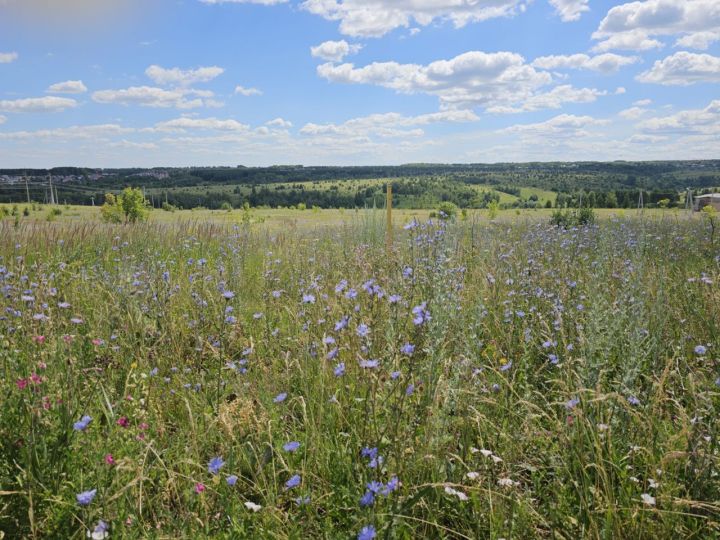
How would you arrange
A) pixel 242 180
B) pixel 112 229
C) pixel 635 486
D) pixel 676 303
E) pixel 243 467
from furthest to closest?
pixel 242 180 < pixel 112 229 < pixel 676 303 < pixel 243 467 < pixel 635 486

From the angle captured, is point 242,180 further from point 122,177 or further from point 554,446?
point 554,446

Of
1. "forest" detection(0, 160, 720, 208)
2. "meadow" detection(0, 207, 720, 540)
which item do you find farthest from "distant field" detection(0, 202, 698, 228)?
"forest" detection(0, 160, 720, 208)

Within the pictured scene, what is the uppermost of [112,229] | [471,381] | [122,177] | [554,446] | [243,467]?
[122,177]

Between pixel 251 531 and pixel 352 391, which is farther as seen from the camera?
pixel 352 391

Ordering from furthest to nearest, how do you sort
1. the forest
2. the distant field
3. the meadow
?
the forest → the distant field → the meadow

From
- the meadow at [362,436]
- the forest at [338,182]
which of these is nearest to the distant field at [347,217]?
the meadow at [362,436]

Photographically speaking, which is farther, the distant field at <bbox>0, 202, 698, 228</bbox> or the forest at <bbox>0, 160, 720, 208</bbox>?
the forest at <bbox>0, 160, 720, 208</bbox>

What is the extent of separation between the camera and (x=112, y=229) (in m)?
10.6

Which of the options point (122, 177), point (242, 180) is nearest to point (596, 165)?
point (242, 180)

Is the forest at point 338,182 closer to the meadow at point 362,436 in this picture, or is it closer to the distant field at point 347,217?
the distant field at point 347,217

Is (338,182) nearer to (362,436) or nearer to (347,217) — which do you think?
(347,217)

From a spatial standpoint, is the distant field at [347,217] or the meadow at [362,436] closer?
the meadow at [362,436]

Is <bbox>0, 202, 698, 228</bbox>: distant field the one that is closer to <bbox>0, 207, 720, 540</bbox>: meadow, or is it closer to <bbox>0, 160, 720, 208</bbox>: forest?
<bbox>0, 207, 720, 540</bbox>: meadow

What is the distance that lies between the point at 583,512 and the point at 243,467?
174 cm
